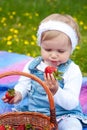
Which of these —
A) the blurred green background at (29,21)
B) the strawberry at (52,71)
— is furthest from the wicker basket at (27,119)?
the blurred green background at (29,21)

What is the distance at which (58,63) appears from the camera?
335 cm

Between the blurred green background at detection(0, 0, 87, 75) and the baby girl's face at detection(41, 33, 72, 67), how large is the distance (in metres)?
1.45

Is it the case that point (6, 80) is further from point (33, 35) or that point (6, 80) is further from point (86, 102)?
point (33, 35)

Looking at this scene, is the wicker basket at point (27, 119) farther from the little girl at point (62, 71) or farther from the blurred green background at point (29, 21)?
the blurred green background at point (29, 21)

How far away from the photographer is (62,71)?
337cm

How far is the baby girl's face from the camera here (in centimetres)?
326

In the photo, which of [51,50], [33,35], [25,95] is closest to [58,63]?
[51,50]

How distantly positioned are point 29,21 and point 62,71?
325 centimetres

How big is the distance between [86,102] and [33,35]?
87.3 inches

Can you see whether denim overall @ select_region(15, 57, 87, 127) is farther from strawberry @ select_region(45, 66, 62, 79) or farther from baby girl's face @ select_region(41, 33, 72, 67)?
strawberry @ select_region(45, 66, 62, 79)

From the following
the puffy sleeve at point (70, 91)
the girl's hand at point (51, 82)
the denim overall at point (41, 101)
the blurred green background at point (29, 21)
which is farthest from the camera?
the blurred green background at point (29, 21)

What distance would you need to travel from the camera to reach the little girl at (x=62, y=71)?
326 cm

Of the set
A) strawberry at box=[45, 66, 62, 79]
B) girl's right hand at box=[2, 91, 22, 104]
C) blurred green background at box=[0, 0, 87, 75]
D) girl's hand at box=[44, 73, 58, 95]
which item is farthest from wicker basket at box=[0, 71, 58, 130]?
blurred green background at box=[0, 0, 87, 75]

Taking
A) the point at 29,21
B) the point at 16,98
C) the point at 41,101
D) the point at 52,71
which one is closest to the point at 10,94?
the point at 16,98
